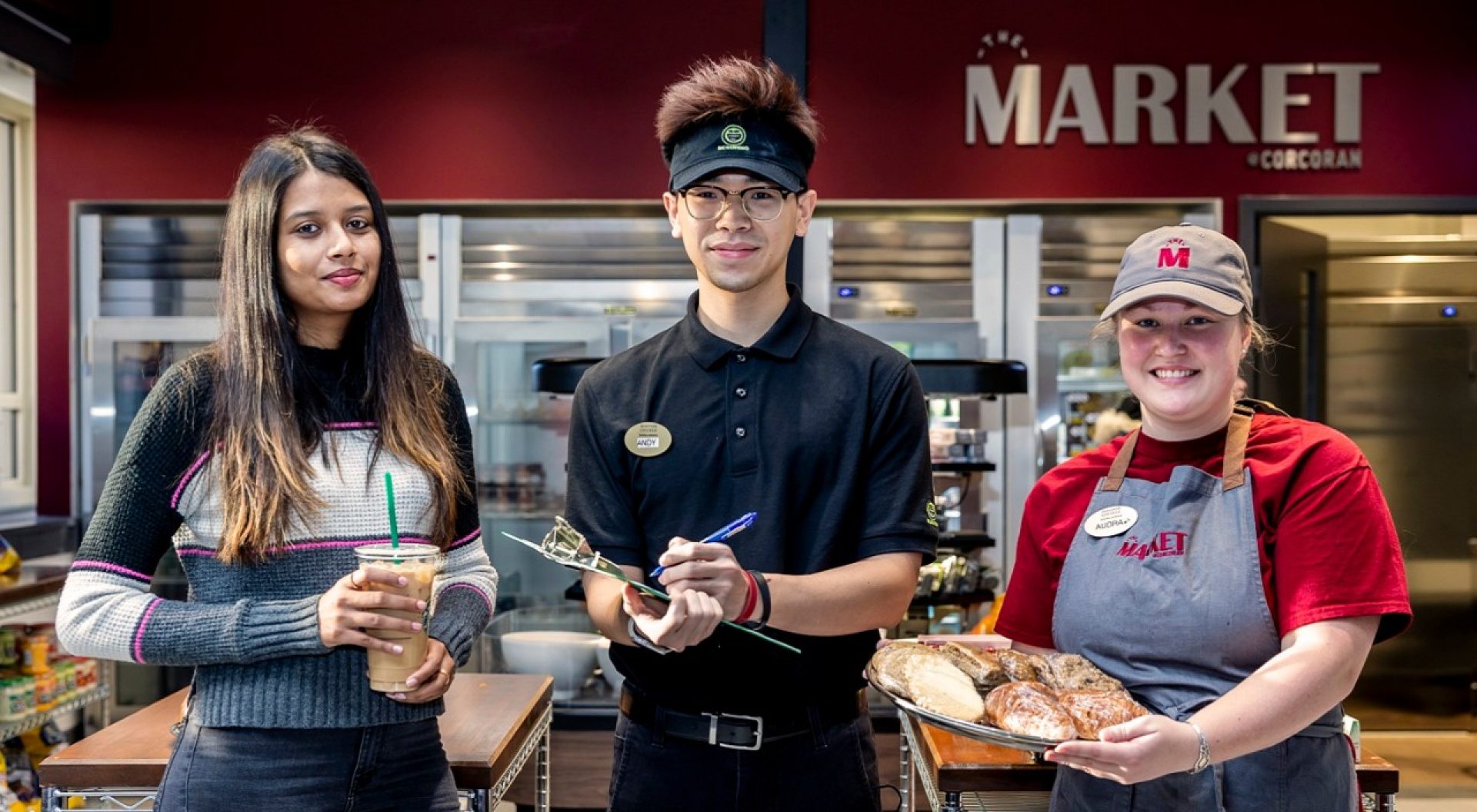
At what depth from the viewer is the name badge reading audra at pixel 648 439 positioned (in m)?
1.73

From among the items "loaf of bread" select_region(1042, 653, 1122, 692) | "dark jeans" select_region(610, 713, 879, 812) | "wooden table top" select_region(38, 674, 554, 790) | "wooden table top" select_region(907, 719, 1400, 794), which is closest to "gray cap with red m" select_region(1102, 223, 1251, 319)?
"loaf of bread" select_region(1042, 653, 1122, 692)

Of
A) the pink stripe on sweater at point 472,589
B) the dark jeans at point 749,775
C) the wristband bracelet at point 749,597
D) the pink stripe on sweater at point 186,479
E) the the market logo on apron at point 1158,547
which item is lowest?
the dark jeans at point 749,775

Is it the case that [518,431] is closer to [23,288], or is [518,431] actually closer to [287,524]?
[23,288]

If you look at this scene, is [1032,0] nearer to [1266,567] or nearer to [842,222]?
[842,222]

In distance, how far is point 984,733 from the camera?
4.84ft

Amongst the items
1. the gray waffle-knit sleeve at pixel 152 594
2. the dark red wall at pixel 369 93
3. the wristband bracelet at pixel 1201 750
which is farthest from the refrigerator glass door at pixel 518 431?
the wristband bracelet at pixel 1201 750

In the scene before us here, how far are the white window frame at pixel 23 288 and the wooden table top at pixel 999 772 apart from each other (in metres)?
4.49

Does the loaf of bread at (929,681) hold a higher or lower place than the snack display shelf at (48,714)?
higher

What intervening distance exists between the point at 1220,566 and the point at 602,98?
3.93 m

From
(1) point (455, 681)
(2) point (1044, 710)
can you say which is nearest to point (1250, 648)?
(2) point (1044, 710)

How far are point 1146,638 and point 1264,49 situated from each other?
406 centimetres

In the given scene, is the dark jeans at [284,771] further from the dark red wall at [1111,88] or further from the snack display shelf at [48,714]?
the dark red wall at [1111,88]

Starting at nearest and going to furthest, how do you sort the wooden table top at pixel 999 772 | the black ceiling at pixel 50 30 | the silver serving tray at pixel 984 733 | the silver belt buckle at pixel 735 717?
the silver serving tray at pixel 984 733 < the silver belt buckle at pixel 735 717 < the wooden table top at pixel 999 772 < the black ceiling at pixel 50 30

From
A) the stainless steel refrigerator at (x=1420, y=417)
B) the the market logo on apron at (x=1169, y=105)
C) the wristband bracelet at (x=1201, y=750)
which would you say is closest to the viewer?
the wristband bracelet at (x=1201, y=750)
